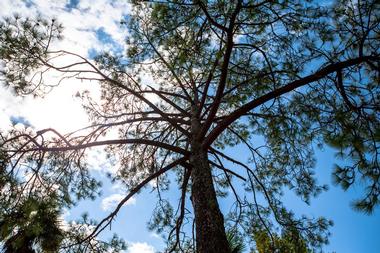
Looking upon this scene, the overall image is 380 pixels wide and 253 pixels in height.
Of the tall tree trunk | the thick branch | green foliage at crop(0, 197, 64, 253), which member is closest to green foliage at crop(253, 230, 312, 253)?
the tall tree trunk

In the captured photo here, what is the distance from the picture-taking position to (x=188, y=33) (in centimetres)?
361

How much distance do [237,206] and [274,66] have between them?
2.50m

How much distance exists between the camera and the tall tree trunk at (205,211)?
3084 mm

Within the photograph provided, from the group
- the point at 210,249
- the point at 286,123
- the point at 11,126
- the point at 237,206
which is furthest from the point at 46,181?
the point at 286,123

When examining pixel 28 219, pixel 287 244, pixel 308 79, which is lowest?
pixel 28 219

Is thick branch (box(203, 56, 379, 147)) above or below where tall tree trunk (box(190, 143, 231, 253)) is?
above

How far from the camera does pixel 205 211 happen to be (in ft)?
11.2

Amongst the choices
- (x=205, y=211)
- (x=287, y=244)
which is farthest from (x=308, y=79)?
(x=287, y=244)

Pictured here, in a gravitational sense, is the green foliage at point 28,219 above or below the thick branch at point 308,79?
below

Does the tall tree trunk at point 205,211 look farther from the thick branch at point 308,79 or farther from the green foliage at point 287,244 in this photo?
the green foliage at point 287,244

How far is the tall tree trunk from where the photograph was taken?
3084 mm

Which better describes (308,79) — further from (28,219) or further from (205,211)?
(28,219)

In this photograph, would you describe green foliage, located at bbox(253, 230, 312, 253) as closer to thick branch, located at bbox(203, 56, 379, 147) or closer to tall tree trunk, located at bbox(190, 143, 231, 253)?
tall tree trunk, located at bbox(190, 143, 231, 253)

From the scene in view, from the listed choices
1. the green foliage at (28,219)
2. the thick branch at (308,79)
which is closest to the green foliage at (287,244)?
the thick branch at (308,79)
